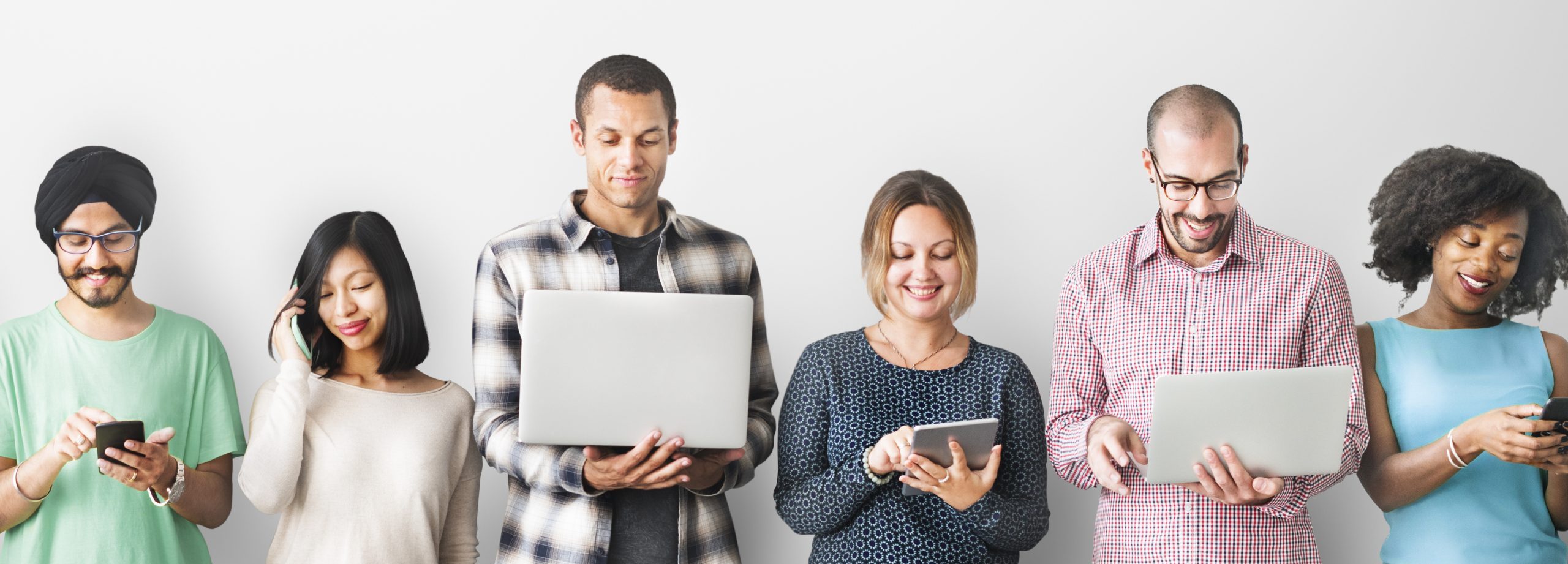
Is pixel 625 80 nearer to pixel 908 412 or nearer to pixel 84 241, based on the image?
pixel 908 412

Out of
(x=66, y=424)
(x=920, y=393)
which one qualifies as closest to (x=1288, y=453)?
(x=920, y=393)

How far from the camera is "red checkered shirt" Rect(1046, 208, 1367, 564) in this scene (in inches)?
94.8

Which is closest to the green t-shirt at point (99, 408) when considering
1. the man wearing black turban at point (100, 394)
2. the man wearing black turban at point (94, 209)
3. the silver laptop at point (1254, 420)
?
the man wearing black turban at point (100, 394)

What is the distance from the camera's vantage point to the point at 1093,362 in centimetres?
255

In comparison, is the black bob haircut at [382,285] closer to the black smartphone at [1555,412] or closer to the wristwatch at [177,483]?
the wristwatch at [177,483]

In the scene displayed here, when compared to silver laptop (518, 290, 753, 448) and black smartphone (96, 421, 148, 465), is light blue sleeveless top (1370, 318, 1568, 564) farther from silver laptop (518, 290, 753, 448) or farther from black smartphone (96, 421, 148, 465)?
black smartphone (96, 421, 148, 465)

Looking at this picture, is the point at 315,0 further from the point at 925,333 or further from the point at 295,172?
the point at 925,333

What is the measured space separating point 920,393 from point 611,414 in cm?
67

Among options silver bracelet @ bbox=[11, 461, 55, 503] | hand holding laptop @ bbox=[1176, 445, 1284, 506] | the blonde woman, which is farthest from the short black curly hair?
silver bracelet @ bbox=[11, 461, 55, 503]

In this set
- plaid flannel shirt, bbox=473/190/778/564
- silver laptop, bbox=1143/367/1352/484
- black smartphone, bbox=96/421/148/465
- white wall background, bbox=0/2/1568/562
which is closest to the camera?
silver laptop, bbox=1143/367/1352/484

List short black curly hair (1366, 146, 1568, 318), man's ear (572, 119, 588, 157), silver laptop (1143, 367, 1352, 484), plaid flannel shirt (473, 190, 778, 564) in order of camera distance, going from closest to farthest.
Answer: silver laptop (1143, 367, 1352, 484)
plaid flannel shirt (473, 190, 778, 564)
man's ear (572, 119, 588, 157)
short black curly hair (1366, 146, 1568, 318)

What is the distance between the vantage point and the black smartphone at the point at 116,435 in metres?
2.32

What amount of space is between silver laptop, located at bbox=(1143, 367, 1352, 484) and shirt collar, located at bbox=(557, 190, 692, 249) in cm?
112

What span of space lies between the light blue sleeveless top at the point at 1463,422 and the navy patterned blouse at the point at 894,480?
0.88 m
